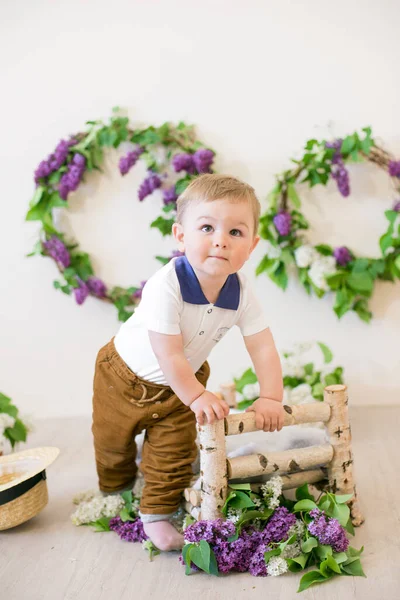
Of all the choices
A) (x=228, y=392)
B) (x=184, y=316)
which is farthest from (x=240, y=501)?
(x=228, y=392)

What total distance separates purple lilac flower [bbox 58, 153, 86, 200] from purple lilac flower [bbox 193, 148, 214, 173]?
474 millimetres

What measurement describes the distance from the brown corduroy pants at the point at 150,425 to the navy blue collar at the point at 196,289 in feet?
0.99

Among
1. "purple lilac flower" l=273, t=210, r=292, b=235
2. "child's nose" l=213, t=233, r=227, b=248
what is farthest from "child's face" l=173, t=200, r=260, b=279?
"purple lilac flower" l=273, t=210, r=292, b=235

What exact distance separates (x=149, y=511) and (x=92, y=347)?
131cm

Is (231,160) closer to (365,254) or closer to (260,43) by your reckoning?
(260,43)

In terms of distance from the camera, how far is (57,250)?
3092 millimetres

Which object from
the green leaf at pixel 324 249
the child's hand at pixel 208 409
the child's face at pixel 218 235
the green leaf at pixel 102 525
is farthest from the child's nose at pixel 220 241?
the green leaf at pixel 324 249

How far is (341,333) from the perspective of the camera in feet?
10.5

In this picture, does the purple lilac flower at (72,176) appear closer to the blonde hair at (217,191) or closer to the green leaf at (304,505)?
the blonde hair at (217,191)

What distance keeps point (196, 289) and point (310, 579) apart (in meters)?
0.78

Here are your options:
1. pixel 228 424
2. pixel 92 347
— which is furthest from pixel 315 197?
pixel 228 424

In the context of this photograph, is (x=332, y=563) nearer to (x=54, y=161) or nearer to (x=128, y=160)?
(x=128, y=160)

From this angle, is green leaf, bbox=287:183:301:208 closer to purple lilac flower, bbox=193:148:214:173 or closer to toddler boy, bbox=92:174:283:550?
purple lilac flower, bbox=193:148:214:173

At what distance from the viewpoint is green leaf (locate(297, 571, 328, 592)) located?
5.82 ft
